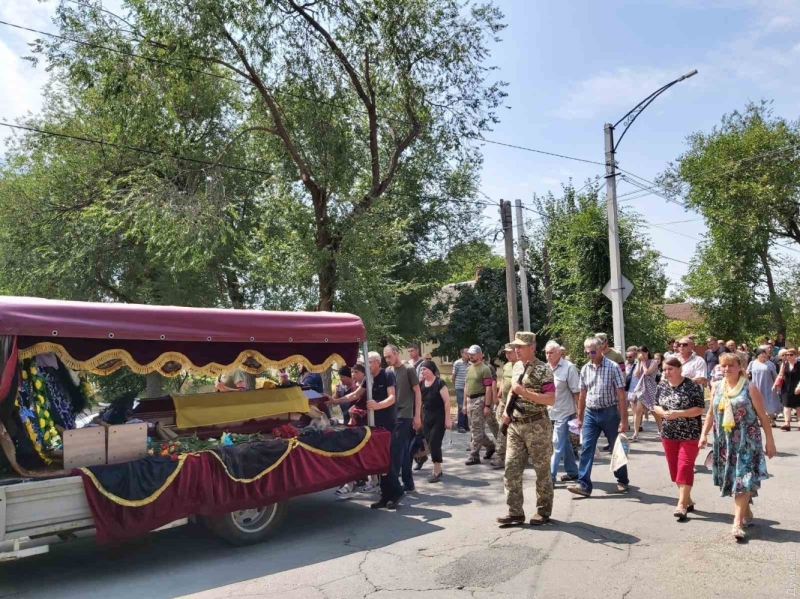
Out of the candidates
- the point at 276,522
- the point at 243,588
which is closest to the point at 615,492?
the point at 276,522

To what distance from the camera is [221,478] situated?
6445mm

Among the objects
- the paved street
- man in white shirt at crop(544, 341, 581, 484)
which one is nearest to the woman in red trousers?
the paved street

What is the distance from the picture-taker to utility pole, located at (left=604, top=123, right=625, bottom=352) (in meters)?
15.7

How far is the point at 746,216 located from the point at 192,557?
3364 cm

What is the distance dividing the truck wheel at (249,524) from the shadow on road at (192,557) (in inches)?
3.5

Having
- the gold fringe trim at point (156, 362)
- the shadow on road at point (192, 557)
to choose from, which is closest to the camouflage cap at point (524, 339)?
the shadow on road at point (192, 557)

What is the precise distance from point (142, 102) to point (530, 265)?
20402 millimetres

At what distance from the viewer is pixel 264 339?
7.33 m

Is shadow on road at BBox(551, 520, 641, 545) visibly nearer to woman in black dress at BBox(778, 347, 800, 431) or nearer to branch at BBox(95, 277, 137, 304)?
woman in black dress at BBox(778, 347, 800, 431)

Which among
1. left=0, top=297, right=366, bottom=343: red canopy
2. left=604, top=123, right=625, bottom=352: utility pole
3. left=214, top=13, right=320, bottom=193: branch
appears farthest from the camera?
left=604, top=123, right=625, bottom=352: utility pole

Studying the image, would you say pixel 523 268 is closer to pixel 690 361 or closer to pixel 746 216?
pixel 690 361

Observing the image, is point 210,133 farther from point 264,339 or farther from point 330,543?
point 330,543

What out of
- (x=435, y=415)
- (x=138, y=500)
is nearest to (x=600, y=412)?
(x=435, y=415)

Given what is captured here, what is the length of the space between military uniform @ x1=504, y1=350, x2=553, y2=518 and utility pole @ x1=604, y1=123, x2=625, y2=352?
9315 millimetres
